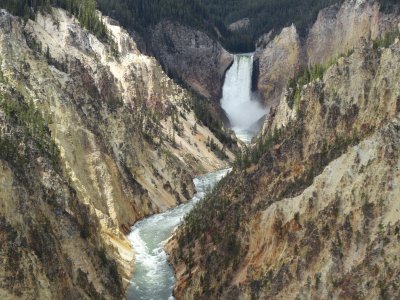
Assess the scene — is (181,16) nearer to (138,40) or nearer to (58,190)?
Result: (138,40)

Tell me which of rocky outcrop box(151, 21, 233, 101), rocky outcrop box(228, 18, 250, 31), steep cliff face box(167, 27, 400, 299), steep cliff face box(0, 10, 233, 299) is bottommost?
steep cliff face box(167, 27, 400, 299)

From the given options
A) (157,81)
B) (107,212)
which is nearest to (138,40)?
(157,81)

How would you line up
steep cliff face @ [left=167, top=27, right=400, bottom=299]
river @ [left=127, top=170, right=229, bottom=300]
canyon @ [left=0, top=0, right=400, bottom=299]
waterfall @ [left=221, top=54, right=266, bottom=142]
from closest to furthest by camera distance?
steep cliff face @ [left=167, top=27, right=400, bottom=299], canyon @ [left=0, top=0, right=400, bottom=299], river @ [left=127, top=170, right=229, bottom=300], waterfall @ [left=221, top=54, right=266, bottom=142]

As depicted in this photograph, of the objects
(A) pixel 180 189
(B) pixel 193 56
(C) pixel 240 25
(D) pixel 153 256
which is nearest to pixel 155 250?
(D) pixel 153 256

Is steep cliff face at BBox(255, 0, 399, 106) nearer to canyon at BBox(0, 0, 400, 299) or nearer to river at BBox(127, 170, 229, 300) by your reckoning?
canyon at BBox(0, 0, 400, 299)

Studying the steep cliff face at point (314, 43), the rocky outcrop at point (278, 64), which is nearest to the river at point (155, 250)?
the steep cliff face at point (314, 43)

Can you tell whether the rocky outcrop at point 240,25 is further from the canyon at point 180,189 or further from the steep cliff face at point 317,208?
the steep cliff face at point 317,208

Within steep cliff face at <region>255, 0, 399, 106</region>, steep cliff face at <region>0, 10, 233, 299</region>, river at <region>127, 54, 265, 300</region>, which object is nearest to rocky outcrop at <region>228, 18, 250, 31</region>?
steep cliff face at <region>255, 0, 399, 106</region>
